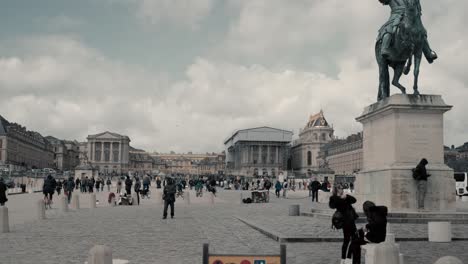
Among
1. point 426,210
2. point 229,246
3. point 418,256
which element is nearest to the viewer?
point 418,256

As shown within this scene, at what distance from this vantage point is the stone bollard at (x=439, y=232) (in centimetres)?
1577

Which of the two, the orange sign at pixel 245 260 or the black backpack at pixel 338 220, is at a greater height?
the black backpack at pixel 338 220

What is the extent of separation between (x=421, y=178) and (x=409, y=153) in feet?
3.62

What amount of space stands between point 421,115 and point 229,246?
28.9 ft

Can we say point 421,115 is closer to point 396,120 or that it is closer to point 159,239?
point 396,120

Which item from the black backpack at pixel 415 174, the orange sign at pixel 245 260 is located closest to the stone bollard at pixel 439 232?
the black backpack at pixel 415 174

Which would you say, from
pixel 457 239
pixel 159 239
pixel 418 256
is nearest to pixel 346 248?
pixel 418 256

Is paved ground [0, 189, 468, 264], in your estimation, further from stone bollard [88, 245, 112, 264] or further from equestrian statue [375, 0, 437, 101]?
equestrian statue [375, 0, 437, 101]

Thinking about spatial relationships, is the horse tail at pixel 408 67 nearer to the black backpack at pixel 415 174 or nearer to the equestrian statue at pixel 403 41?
the equestrian statue at pixel 403 41

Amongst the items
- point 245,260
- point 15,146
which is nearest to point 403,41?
point 245,260

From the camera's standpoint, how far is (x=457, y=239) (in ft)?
53.8

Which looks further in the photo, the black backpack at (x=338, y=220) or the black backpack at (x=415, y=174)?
the black backpack at (x=415, y=174)

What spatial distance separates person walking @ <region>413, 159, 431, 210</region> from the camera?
19.4 m

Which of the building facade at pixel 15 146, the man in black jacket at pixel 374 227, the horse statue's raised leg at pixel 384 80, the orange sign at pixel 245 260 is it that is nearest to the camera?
the orange sign at pixel 245 260
